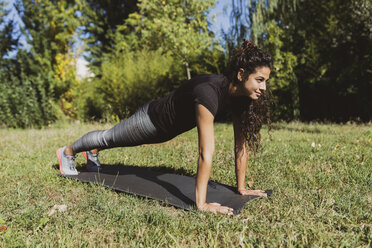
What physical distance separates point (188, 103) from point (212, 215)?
936 millimetres

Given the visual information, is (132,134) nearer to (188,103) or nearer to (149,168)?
(188,103)

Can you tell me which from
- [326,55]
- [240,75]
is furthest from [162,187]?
[326,55]

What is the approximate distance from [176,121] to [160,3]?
8.39 m

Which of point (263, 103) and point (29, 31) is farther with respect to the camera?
point (29, 31)

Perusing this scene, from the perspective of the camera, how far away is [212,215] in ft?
7.42

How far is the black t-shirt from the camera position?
231 cm

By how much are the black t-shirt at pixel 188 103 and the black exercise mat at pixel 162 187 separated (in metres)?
0.58

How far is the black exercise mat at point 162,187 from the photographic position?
2627 millimetres

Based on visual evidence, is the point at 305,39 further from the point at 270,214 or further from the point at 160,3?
the point at 270,214

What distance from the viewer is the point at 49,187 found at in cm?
312

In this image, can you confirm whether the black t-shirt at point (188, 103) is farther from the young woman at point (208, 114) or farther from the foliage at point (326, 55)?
the foliage at point (326, 55)

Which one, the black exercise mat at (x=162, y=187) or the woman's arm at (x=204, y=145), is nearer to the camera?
the woman's arm at (x=204, y=145)

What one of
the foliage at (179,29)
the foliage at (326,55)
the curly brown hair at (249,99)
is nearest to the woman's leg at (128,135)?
the curly brown hair at (249,99)

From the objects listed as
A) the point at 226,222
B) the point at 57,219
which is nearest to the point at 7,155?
the point at 57,219
